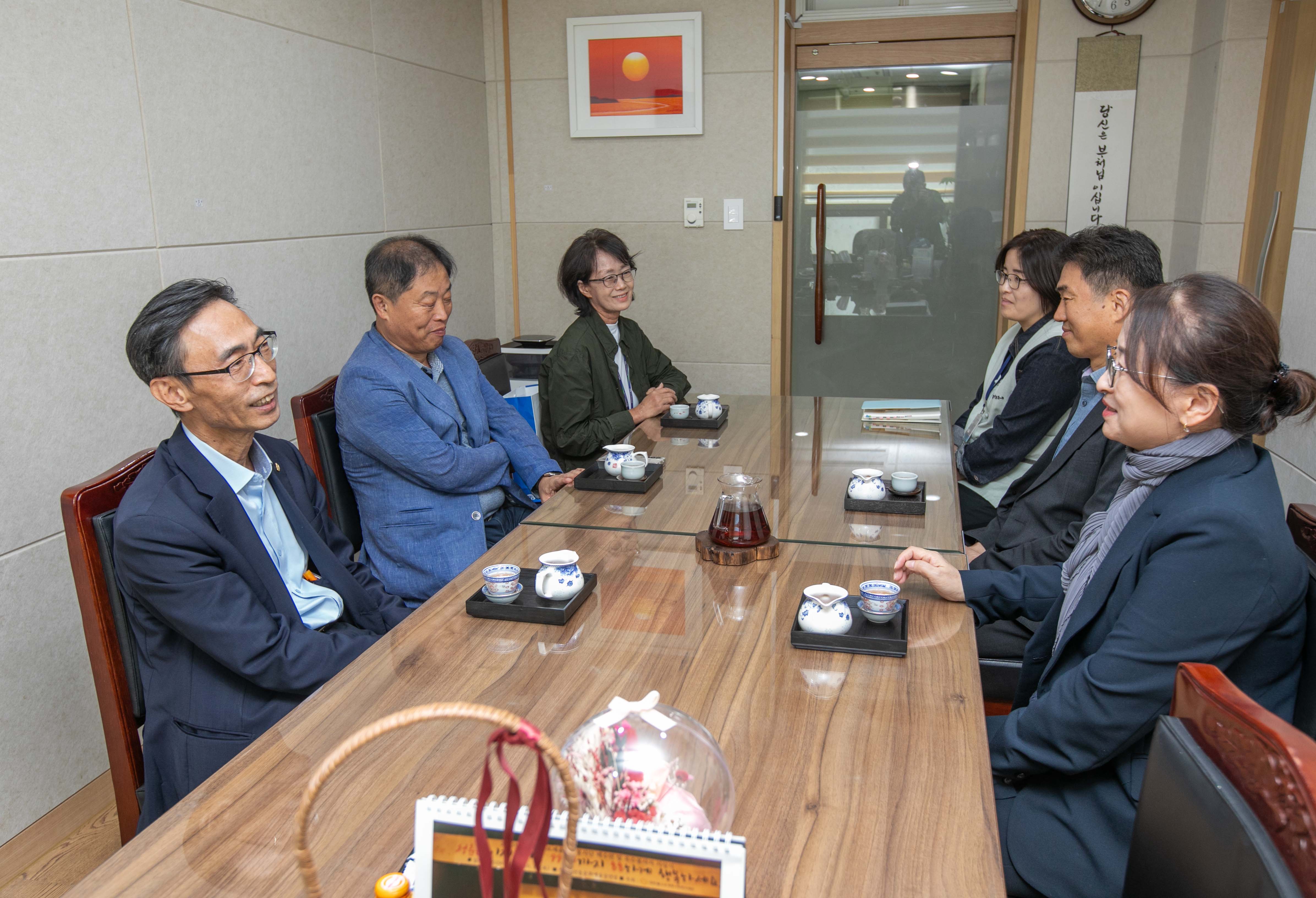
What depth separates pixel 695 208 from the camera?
4477 mm

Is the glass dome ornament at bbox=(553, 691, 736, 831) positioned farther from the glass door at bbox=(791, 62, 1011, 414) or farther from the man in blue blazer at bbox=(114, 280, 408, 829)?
the glass door at bbox=(791, 62, 1011, 414)

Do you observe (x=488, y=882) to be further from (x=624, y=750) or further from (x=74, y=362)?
(x=74, y=362)

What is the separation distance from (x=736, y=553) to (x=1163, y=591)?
0.80 meters

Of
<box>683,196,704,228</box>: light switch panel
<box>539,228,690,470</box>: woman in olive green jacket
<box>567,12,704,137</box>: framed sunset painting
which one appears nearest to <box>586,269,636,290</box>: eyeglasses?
<box>539,228,690,470</box>: woman in olive green jacket

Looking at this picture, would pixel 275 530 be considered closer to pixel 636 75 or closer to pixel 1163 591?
pixel 1163 591

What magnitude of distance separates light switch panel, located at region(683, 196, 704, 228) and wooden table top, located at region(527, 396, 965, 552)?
146 cm

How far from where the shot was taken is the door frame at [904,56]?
161 inches

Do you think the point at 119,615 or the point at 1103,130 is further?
the point at 1103,130

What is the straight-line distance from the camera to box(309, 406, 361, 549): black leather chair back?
7.94 ft

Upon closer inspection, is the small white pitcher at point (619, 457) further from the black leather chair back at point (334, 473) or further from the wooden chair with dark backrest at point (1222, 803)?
the wooden chair with dark backrest at point (1222, 803)

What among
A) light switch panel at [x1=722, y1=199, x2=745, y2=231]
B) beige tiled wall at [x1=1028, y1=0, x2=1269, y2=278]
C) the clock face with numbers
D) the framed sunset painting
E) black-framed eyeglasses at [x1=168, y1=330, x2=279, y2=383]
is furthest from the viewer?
light switch panel at [x1=722, y1=199, x2=745, y2=231]

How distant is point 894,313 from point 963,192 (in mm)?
634

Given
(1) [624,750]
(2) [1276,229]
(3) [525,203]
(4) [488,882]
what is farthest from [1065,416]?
(3) [525,203]

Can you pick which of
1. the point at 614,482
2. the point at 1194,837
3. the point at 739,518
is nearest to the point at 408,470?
the point at 614,482
